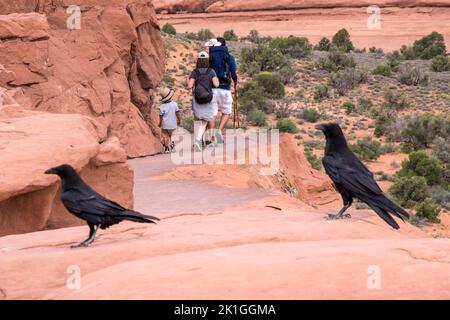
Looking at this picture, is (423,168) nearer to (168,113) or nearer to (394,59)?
(168,113)

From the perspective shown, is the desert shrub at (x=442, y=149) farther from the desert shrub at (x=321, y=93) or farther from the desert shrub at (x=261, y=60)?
the desert shrub at (x=261, y=60)

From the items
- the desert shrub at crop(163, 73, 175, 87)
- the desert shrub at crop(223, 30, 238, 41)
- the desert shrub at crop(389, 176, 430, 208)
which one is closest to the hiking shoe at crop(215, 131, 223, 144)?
the desert shrub at crop(389, 176, 430, 208)

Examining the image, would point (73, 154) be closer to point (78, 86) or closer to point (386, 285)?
A: point (386, 285)

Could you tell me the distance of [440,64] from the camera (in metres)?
39.1

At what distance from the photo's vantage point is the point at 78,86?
13625mm

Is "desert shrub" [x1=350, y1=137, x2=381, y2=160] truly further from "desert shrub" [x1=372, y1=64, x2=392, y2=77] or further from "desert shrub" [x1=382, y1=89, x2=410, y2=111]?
"desert shrub" [x1=372, y1=64, x2=392, y2=77]

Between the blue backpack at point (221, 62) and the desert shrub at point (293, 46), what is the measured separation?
27.5 metres

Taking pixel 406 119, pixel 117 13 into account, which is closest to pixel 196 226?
pixel 117 13

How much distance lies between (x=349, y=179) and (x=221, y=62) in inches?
287

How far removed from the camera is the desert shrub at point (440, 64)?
39.2m

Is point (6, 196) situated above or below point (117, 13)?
below

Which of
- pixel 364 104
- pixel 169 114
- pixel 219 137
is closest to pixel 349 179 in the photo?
pixel 219 137
